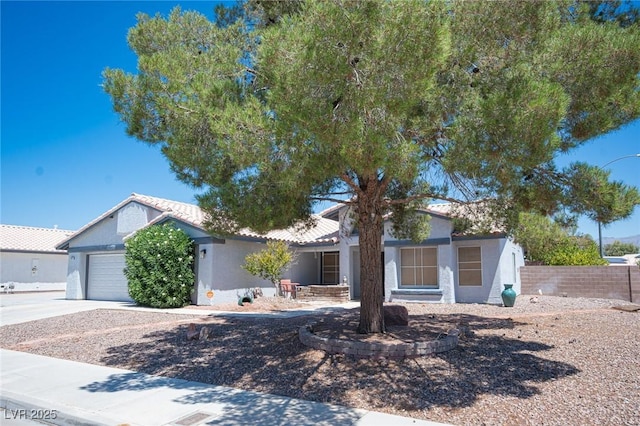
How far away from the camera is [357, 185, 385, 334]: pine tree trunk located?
30.6 feet

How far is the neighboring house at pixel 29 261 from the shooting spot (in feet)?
97.9

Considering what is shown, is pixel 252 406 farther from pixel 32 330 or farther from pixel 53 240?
pixel 53 240

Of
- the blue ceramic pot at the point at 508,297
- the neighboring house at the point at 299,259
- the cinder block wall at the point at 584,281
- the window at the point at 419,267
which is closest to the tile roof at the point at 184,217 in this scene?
the neighboring house at the point at 299,259

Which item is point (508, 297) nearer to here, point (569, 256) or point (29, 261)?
point (569, 256)

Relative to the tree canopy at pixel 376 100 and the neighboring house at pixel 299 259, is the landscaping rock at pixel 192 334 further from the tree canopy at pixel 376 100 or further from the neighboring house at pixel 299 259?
the neighboring house at pixel 299 259

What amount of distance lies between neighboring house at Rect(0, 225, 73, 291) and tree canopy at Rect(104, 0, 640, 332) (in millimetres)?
25094

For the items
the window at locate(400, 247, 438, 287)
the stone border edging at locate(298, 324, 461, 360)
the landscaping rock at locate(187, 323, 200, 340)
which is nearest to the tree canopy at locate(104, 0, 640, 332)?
the stone border edging at locate(298, 324, 461, 360)

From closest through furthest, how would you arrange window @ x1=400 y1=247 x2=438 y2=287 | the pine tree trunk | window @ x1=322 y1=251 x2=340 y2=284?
the pine tree trunk → window @ x1=400 y1=247 x2=438 y2=287 → window @ x1=322 y1=251 x2=340 y2=284

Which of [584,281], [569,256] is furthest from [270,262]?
[569,256]

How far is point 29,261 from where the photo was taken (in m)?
31.1

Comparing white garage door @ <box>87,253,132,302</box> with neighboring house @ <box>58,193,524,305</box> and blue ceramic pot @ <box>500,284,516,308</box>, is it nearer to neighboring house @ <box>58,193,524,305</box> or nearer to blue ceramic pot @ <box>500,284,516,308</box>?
neighboring house @ <box>58,193,524,305</box>

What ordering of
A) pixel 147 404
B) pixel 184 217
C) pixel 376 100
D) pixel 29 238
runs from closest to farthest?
1. pixel 376 100
2. pixel 147 404
3. pixel 184 217
4. pixel 29 238

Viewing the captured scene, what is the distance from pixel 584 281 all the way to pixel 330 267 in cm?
1205

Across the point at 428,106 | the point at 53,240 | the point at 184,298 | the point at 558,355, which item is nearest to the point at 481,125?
the point at 428,106
